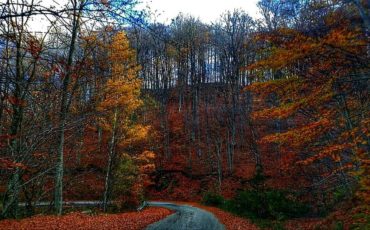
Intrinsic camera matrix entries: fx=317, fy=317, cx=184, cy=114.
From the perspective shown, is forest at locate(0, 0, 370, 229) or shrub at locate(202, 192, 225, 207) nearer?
forest at locate(0, 0, 370, 229)

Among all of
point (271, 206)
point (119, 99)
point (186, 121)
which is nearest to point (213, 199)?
point (271, 206)

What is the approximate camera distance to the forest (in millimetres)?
6820

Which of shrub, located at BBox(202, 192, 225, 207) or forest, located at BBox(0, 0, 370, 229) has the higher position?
forest, located at BBox(0, 0, 370, 229)

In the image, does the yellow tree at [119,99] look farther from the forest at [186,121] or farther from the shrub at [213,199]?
the shrub at [213,199]

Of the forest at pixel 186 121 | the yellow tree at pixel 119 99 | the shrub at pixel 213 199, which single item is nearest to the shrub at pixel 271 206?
the forest at pixel 186 121

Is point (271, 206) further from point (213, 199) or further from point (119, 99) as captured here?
point (119, 99)

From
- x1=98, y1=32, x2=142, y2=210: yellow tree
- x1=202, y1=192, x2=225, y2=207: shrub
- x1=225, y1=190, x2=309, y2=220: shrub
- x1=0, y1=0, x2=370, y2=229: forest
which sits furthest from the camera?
x1=202, y1=192, x2=225, y2=207: shrub

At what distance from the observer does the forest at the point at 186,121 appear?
6820 millimetres

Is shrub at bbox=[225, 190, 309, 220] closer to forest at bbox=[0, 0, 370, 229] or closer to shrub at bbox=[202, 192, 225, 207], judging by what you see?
forest at bbox=[0, 0, 370, 229]

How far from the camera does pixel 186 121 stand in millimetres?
40094

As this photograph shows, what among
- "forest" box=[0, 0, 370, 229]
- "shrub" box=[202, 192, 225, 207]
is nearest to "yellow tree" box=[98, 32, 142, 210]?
"forest" box=[0, 0, 370, 229]

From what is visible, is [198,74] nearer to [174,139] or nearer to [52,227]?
[174,139]

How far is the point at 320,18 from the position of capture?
10562mm

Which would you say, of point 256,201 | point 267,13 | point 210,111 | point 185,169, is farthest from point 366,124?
point 210,111
